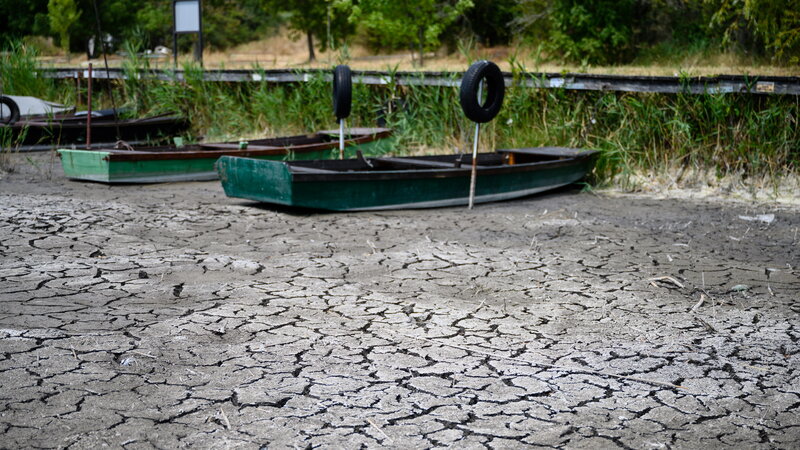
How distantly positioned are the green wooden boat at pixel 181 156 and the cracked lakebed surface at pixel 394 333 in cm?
200

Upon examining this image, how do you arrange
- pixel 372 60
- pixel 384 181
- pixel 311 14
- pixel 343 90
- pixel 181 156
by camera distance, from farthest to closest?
pixel 372 60 → pixel 311 14 → pixel 181 156 → pixel 343 90 → pixel 384 181

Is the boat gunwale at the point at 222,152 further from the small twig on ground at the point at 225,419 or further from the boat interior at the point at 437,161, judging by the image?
the small twig on ground at the point at 225,419

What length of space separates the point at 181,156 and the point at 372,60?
15.1 m

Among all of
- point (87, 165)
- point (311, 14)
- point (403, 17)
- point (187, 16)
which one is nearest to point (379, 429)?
point (87, 165)

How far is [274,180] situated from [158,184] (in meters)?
2.84

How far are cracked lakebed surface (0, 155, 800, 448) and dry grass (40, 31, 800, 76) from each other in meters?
6.33

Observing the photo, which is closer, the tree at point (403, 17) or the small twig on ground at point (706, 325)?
the small twig on ground at point (706, 325)

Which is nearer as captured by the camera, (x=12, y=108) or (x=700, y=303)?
(x=700, y=303)

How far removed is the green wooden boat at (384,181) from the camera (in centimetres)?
805

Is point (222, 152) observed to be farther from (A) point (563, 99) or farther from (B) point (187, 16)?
(B) point (187, 16)

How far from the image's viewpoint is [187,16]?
639 inches

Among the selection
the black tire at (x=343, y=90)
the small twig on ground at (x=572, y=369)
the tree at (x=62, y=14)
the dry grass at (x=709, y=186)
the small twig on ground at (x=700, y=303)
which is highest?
the tree at (x=62, y=14)

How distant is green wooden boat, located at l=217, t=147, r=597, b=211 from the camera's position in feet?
26.4

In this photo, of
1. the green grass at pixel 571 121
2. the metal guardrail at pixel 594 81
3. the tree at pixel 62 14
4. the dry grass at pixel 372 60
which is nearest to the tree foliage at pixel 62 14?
the tree at pixel 62 14
